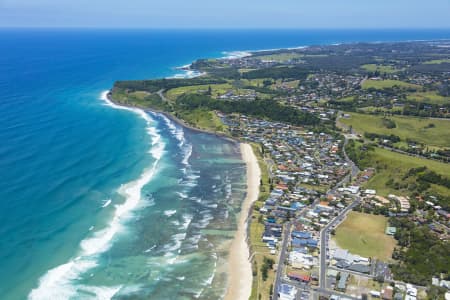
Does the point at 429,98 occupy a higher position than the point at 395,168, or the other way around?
the point at 429,98

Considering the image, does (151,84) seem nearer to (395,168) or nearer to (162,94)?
(162,94)

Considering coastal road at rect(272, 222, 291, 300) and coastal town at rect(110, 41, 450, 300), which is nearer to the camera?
coastal road at rect(272, 222, 291, 300)

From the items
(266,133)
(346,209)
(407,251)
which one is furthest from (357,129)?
(407,251)

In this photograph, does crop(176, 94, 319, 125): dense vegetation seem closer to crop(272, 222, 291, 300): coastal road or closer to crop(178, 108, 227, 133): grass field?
crop(178, 108, 227, 133): grass field

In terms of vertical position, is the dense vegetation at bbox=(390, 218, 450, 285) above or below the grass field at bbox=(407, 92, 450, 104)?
below

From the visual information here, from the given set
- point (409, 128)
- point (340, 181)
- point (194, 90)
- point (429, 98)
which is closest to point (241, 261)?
point (340, 181)

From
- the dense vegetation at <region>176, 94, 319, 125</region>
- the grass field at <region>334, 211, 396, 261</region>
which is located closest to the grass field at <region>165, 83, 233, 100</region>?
the dense vegetation at <region>176, 94, 319, 125</region>

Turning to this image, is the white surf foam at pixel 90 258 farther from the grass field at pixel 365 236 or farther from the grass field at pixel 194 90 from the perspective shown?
the grass field at pixel 194 90
